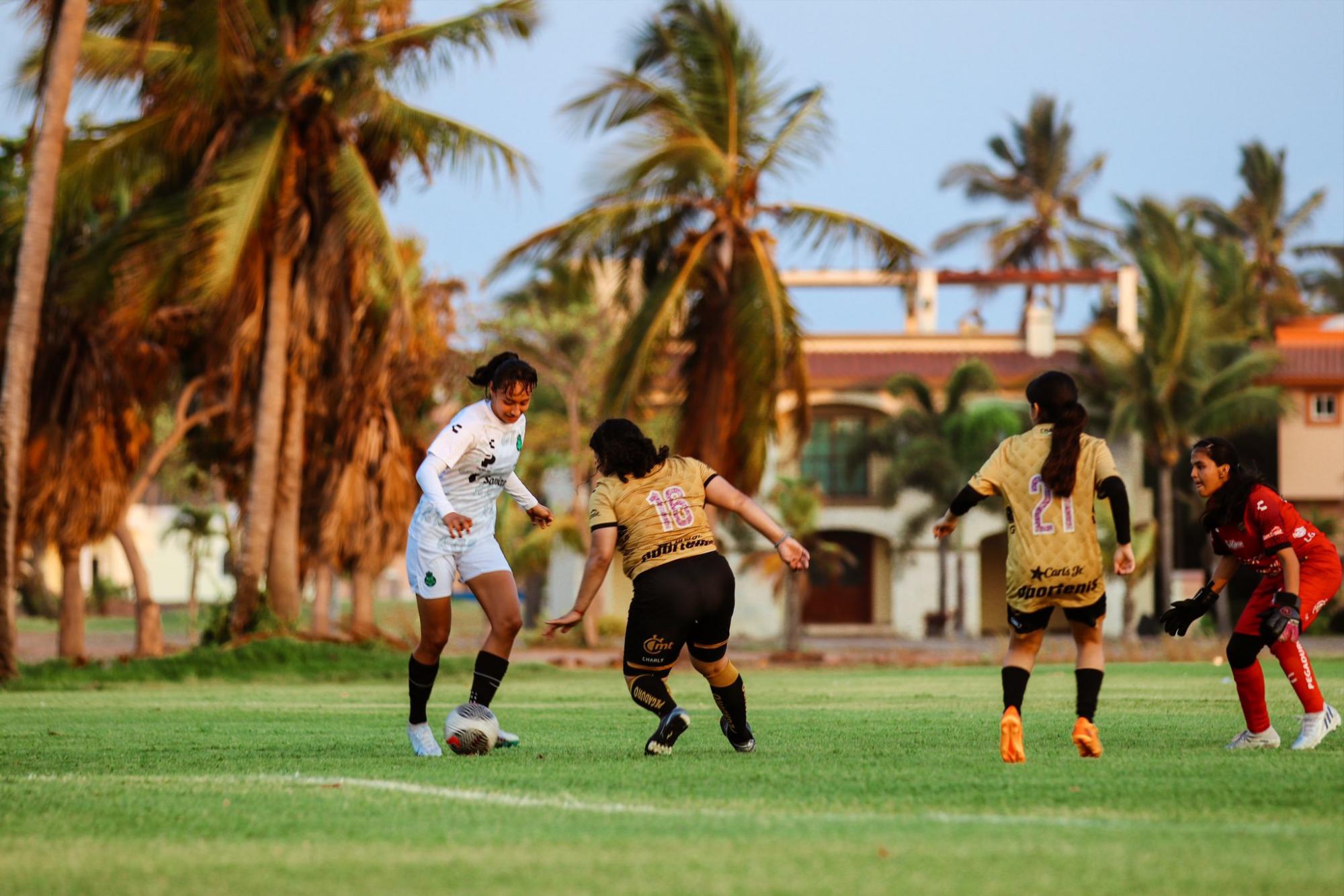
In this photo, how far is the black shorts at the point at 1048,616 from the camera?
7531 mm

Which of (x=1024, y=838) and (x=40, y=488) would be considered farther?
(x=40, y=488)

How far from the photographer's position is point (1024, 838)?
199 inches

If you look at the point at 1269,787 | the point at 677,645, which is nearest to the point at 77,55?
the point at 677,645

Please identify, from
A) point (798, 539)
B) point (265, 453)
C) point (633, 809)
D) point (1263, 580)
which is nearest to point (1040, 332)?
point (798, 539)

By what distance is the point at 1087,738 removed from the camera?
285 inches

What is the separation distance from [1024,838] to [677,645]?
10.1ft

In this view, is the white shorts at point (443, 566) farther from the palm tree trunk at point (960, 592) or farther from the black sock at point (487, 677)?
the palm tree trunk at point (960, 592)

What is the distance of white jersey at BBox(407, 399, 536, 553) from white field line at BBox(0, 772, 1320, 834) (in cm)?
144

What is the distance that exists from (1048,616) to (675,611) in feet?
5.51

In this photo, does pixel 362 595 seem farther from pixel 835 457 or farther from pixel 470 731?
pixel 470 731

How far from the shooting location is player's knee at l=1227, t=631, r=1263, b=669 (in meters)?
8.39

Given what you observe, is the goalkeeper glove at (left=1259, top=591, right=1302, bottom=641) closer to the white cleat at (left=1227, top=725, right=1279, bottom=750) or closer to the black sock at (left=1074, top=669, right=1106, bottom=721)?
the white cleat at (left=1227, top=725, right=1279, bottom=750)

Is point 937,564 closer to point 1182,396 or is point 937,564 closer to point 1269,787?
point 1182,396

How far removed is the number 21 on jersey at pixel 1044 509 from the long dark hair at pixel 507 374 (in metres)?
2.39
